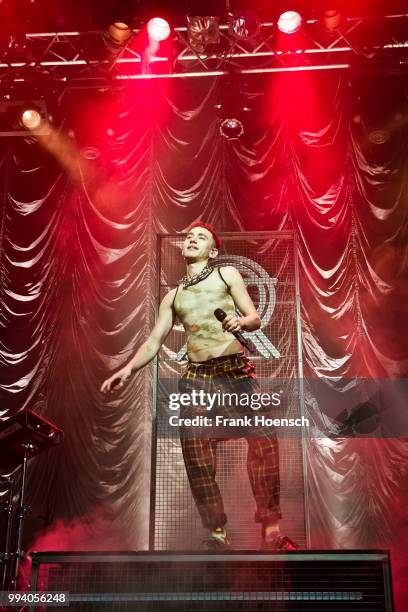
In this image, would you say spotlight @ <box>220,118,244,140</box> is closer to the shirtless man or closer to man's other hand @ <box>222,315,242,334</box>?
the shirtless man

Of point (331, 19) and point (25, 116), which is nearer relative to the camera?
point (331, 19)

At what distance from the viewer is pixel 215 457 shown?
449cm

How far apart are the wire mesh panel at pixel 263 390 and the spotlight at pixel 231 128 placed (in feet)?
3.20

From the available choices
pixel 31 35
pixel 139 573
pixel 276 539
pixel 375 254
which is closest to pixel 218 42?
pixel 31 35

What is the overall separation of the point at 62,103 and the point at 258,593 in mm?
5634

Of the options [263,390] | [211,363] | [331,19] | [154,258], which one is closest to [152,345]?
[211,363]

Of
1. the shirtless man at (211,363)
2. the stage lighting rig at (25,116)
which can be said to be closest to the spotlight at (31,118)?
the stage lighting rig at (25,116)

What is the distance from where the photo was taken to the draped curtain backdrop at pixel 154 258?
6250mm

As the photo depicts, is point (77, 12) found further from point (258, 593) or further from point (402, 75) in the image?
point (258, 593)

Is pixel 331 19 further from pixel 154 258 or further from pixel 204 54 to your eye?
pixel 154 258

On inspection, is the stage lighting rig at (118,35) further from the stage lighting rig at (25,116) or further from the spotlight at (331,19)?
the spotlight at (331,19)

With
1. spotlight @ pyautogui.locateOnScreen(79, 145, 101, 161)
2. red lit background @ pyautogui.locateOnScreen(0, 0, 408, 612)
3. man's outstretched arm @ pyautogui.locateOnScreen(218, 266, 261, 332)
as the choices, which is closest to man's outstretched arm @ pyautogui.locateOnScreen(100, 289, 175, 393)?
man's outstretched arm @ pyautogui.locateOnScreen(218, 266, 261, 332)

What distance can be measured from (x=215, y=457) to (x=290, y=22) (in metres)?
4.07

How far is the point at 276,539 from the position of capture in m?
4.06
